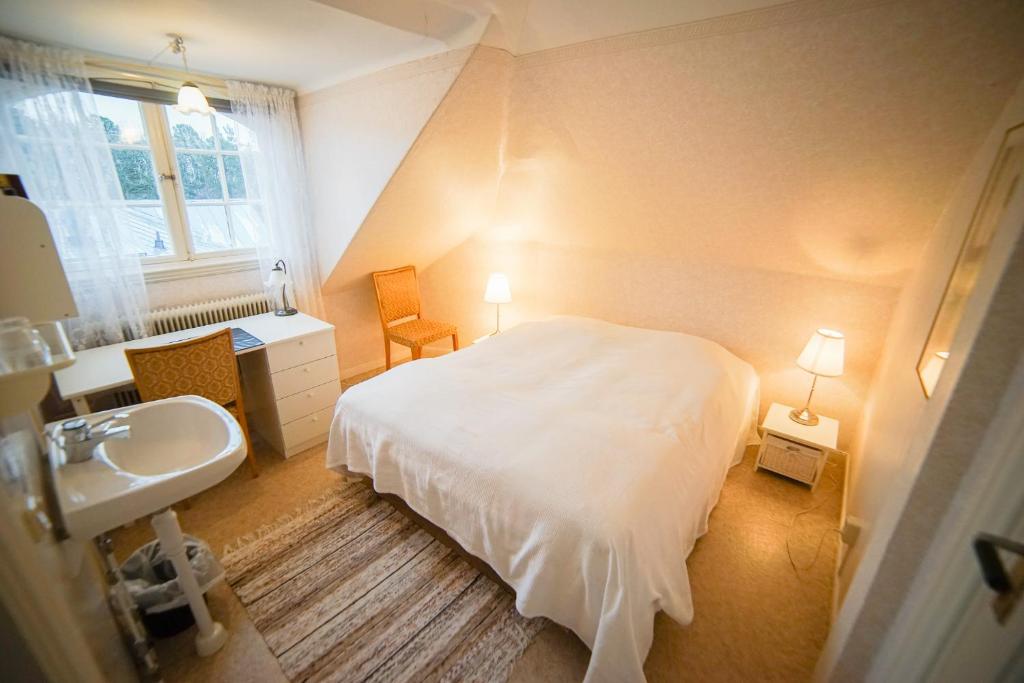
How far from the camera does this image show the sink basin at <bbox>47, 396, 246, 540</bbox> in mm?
951

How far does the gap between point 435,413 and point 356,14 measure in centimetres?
159

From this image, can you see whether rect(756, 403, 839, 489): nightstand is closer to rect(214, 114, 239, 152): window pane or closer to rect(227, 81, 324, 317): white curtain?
rect(227, 81, 324, 317): white curtain

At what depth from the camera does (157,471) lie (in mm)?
1284

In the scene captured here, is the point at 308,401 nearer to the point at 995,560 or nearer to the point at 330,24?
the point at 330,24

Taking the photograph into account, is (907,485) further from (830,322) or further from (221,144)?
(221,144)

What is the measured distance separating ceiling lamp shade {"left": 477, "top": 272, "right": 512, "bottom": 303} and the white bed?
884 mm

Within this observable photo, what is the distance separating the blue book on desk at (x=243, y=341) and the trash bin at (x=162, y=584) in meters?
0.93

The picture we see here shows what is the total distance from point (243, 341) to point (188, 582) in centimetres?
128

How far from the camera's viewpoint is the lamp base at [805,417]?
2.20 metres

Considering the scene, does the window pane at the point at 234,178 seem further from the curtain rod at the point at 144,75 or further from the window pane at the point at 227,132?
the curtain rod at the point at 144,75

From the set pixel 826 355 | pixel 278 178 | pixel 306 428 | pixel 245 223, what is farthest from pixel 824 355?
pixel 245 223

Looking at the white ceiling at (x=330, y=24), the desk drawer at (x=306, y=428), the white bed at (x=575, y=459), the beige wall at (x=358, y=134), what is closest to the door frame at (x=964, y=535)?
the white bed at (x=575, y=459)

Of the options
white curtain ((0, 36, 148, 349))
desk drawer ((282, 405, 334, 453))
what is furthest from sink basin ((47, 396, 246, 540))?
white curtain ((0, 36, 148, 349))

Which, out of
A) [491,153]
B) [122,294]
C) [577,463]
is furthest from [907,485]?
[122,294]
